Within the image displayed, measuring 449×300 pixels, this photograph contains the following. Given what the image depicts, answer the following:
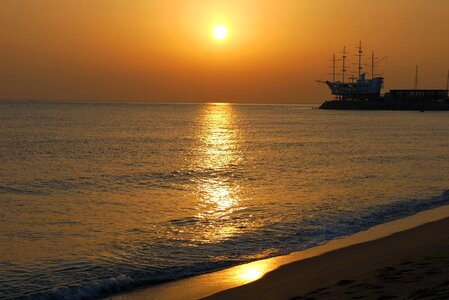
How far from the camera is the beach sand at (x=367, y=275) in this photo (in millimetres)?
8703

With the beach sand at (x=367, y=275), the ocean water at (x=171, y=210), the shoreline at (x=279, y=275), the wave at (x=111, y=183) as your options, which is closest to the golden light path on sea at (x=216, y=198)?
the ocean water at (x=171, y=210)

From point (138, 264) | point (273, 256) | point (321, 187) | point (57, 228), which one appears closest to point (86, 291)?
point (138, 264)

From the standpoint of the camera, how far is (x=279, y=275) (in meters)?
11.1

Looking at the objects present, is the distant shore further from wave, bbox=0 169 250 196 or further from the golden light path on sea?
wave, bbox=0 169 250 196

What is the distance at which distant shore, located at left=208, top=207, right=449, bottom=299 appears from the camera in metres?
8.72

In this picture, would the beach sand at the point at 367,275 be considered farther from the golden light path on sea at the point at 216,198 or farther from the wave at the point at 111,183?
the wave at the point at 111,183

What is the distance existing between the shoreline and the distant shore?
2 cm

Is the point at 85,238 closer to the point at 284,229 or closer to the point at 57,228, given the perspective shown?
the point at 57,228

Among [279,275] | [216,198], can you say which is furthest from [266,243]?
[216,198]

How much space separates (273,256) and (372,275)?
3.27 metres

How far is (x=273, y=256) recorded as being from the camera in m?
13.0

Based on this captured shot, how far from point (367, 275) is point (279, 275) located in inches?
67.0

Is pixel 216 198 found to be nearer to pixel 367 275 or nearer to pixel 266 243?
pixel 266 243

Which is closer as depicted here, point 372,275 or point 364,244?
point 372,275
